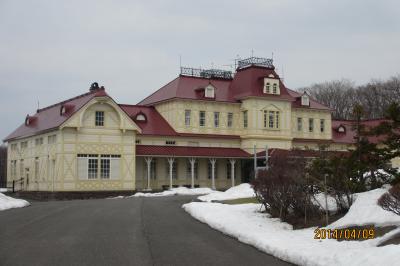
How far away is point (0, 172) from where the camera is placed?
8706cm

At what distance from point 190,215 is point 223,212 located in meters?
1.75

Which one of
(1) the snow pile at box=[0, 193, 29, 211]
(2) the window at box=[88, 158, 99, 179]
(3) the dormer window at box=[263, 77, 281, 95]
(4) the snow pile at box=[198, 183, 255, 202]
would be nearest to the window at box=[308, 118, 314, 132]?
(3) the dormer window at box=[263, 77, 281, 95]

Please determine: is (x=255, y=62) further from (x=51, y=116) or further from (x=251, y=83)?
(x=51, y=116)

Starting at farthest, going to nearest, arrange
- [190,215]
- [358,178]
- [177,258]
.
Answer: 1. [190,215]
2. [358,178]
3. [177,258]

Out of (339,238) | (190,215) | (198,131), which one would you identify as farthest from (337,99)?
(339,238)

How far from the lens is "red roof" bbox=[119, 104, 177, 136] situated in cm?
4697

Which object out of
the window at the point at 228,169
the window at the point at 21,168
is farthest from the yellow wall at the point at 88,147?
the window at the point at 228,169

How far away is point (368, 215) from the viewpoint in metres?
13.5

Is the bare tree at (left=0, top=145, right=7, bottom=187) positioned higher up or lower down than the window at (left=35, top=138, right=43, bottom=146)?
lower down

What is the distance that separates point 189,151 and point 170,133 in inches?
97.0

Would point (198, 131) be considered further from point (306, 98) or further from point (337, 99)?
point (337, 99)

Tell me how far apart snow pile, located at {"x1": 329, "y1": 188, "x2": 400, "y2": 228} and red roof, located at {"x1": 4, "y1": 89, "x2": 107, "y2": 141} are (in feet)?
94.5

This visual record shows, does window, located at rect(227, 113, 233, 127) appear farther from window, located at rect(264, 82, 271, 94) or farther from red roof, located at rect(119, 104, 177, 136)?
red roof, located at rect(119, 104, 177, 136)

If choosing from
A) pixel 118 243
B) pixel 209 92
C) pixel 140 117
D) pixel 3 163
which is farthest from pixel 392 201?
pixel 3 163
